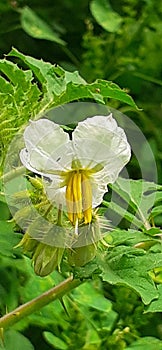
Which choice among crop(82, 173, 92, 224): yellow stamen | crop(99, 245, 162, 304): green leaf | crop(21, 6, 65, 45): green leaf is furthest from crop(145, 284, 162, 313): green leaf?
crop(21, 6, 65, 45): green leaf

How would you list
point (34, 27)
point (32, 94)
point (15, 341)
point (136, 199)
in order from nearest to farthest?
point (32, 94) < point (136, 199) < point (15, 341) < point (34, 27)

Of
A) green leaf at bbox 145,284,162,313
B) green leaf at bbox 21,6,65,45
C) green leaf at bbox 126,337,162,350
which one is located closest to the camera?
green leaf at bbox 145,284,162,313

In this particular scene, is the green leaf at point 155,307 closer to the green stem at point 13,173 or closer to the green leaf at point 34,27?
the green stem at point 13,173

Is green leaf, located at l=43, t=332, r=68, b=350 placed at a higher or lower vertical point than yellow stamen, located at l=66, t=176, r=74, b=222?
lower

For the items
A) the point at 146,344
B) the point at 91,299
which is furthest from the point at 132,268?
the point at 91,299

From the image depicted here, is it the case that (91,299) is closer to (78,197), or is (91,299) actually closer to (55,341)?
(55,341)

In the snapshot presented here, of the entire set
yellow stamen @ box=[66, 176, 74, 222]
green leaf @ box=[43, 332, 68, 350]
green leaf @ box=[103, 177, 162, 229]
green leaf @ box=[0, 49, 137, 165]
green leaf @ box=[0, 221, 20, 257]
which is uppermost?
green leaf @ box=[0, 49, 137, 165]

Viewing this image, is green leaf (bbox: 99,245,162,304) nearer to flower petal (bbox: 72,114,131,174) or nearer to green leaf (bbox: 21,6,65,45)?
flower petal (bbox: 72,114,131,174)
